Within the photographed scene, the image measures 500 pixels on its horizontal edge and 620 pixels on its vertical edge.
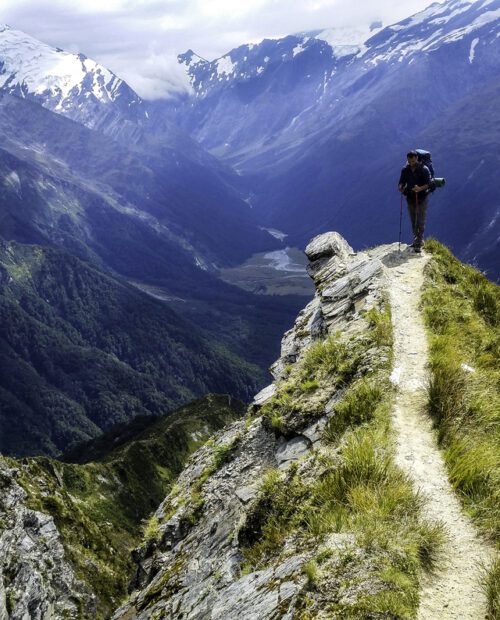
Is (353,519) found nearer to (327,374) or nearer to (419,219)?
(327,374)

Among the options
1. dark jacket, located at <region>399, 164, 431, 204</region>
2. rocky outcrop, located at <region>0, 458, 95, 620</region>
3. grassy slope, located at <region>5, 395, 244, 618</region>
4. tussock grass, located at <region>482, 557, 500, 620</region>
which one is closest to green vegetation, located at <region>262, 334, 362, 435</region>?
tussock grass, located at <region>482, 557, 500, 620</region>

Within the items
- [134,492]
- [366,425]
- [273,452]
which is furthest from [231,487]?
[134,492]

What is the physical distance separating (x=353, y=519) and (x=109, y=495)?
139916 millimetres

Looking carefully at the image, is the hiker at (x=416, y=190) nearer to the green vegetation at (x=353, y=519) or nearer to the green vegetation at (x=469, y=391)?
the green vegetation at (x=469, y=391)

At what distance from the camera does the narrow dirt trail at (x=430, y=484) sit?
7.95 meters

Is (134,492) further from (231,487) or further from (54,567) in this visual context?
(231,487)

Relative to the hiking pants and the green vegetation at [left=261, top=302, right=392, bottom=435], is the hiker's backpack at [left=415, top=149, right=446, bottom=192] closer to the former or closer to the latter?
the hiking pants

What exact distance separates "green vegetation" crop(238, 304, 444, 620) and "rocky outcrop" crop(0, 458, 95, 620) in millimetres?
42255

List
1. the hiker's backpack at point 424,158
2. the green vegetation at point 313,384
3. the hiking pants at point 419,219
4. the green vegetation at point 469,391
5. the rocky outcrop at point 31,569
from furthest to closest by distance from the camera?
the rocky outcrop at point 31,569 → the hiking pants at point 419,219 → the hiker's backpack at point 424,158 → the green vegetation at point 313,384 → the green vegetation at point 469,391

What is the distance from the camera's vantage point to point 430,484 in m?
10.5

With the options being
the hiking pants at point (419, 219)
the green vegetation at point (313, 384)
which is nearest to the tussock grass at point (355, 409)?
the green vegetation at point (313, 384)

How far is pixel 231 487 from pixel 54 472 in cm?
12015

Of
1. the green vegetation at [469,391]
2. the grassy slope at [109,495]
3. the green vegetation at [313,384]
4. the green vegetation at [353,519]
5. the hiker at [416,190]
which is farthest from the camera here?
the grassy slope at [109,495]

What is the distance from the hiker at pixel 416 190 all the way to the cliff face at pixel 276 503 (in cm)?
541
